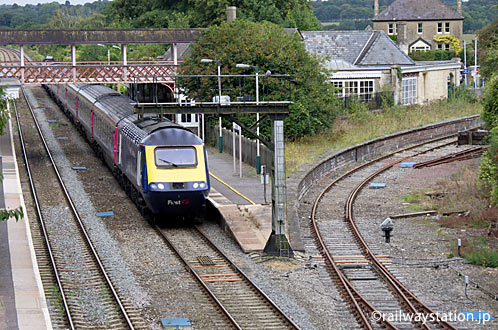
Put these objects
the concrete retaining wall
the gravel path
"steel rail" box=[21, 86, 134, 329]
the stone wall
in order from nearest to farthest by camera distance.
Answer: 1. "steel rail" box=[21, 86, 134, 329]
2. the gravel path
3. the concrete retaining wall
4. the stone wall

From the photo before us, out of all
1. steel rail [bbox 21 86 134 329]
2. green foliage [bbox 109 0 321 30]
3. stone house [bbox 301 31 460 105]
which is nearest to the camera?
steel rail [bbox 21 86 134 329]

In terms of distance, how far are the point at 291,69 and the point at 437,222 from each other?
49.5 ft

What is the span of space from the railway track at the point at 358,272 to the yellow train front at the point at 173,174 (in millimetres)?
3729

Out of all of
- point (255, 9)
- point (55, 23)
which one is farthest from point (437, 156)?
point (55, 23)

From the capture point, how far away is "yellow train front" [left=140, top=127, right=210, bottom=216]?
870 inches

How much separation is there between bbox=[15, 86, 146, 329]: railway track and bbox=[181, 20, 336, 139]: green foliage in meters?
10.9

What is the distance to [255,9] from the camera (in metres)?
72.5

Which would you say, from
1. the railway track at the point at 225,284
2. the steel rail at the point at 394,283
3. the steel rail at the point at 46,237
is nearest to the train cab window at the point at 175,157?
the railway track at the point at 225,284

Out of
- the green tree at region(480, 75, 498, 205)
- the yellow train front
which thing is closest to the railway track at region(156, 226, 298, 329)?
the yellow train front

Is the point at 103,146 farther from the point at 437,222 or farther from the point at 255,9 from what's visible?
the point at 255,9

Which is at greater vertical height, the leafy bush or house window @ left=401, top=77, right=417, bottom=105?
the leafy bush

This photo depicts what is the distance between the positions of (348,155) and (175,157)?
16.8 meters

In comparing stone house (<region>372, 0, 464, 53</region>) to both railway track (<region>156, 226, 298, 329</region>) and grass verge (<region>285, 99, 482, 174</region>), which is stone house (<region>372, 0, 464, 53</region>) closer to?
grass verge (<region>285, 99, 482, 174</region>)

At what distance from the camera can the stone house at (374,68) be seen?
52156 mm
